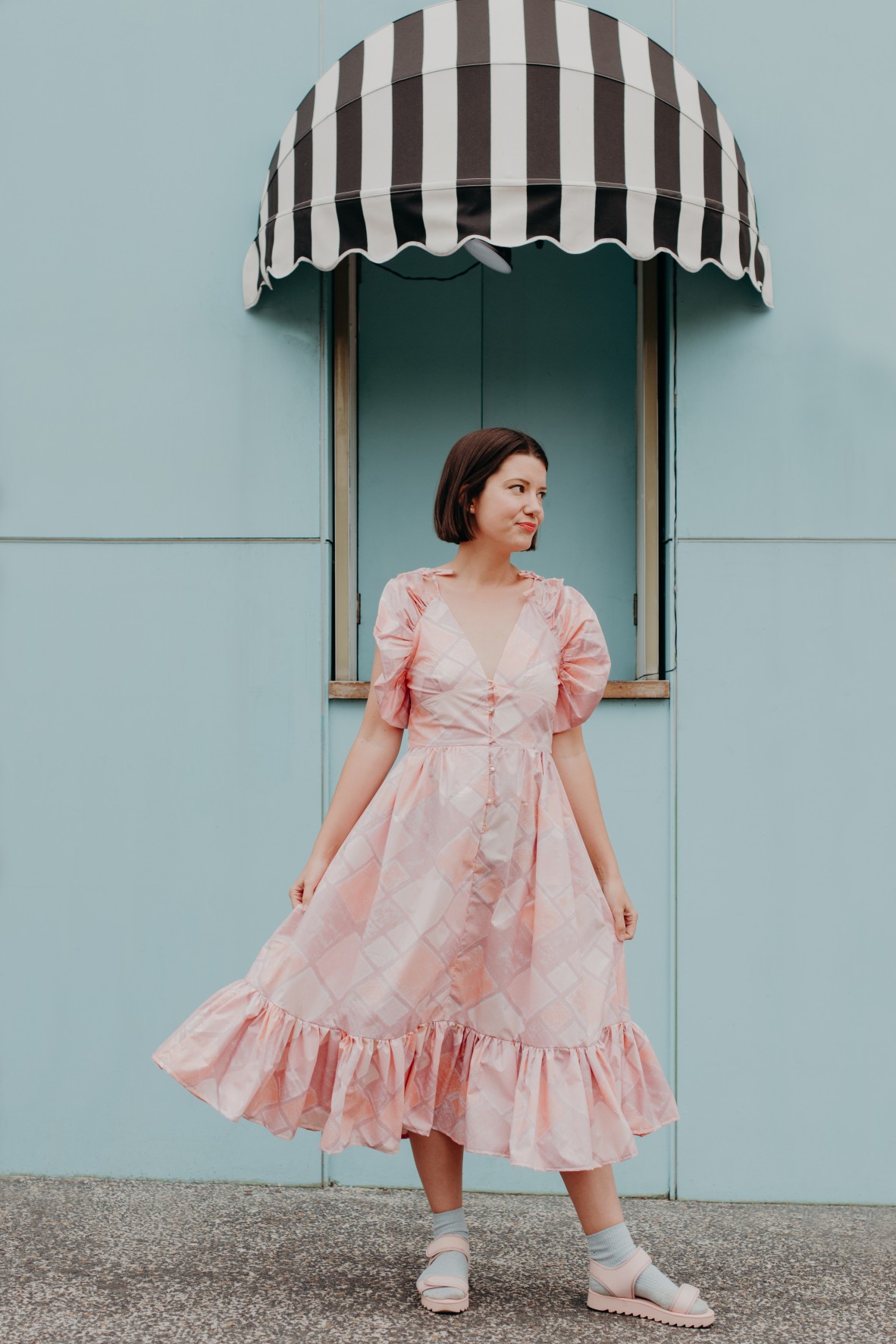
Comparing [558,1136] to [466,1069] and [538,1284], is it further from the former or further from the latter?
[538,1284]

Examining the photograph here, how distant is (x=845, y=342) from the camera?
3.82 metres

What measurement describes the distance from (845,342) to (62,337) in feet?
8.54

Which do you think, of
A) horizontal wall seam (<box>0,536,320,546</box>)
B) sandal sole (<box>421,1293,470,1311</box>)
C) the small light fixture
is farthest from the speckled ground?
the small light fixture

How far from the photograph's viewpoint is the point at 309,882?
2734mm

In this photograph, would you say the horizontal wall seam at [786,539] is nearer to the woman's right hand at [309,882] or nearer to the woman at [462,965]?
the woman at [462,965]

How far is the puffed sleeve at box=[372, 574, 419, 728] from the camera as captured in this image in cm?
274

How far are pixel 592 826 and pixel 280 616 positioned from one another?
57.6 inches

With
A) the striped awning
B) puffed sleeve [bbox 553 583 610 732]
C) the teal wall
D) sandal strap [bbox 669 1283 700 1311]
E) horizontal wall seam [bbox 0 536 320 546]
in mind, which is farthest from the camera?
horizontal wall seam [bbox 0 536 320 546]

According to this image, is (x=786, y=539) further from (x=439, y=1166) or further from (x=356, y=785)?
(x=439, y=1166)

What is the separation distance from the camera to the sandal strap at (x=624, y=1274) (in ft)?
8.50

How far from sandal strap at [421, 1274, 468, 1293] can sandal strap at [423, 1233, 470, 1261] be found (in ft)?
0.18

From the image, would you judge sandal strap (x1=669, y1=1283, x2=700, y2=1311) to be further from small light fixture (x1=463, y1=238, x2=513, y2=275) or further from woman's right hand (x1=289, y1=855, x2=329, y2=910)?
small light fixture (x1=463, y1=238, x2=513, y2=275)

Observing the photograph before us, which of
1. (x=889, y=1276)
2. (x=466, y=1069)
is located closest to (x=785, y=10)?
(x=466, y=1069)

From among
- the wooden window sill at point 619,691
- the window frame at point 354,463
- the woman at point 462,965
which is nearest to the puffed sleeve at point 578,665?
the woman at point 462,965
